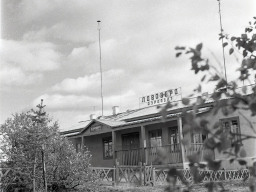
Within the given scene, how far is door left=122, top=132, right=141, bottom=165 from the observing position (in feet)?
73.6

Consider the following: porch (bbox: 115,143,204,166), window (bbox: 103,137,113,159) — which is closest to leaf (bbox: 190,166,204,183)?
porch (bbox: 115,143,204,166)

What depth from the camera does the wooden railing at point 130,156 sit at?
72.9 ft

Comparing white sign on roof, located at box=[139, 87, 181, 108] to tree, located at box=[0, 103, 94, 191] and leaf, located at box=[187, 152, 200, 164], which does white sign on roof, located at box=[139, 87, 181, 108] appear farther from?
leaf, located at box=[187, 152, 200, 164]

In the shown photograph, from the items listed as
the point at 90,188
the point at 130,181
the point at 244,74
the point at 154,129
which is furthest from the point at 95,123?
the point at 244,74

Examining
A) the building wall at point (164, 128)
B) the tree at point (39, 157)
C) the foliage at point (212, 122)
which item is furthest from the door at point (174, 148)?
the foliage at point (212, 122)

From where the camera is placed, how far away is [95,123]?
82.9 ft

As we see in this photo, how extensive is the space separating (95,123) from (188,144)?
23707 millimetres

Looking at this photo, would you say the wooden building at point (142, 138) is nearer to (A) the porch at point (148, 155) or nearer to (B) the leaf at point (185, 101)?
(A) the porch at point (148, 155)

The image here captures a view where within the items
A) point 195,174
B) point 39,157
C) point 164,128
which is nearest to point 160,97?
point 164,128

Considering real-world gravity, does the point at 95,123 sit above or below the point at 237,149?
above

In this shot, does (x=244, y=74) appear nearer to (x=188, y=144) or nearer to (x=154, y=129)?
(x=188, y=144)

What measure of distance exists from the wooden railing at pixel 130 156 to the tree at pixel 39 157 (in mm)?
7584

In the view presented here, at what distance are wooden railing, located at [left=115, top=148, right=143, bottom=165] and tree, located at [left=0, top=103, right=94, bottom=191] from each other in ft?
24.9

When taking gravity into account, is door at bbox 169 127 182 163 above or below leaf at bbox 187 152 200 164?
above
